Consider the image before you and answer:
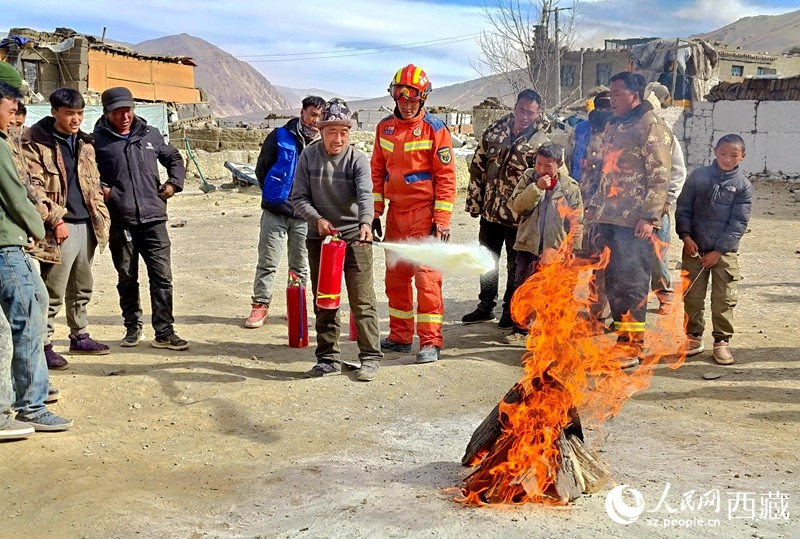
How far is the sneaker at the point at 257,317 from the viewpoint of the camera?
802 cm

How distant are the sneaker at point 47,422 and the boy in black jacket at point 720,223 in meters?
5.03

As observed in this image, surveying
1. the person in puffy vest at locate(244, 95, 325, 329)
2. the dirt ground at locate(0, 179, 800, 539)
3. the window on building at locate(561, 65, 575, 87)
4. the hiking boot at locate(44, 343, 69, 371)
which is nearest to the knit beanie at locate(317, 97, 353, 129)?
the person in puffy vest at locate(244, 95, 325, 329)

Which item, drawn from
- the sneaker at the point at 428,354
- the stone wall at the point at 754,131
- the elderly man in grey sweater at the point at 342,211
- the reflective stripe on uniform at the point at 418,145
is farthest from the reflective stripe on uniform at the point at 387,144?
the stone wall at the point at 754,131

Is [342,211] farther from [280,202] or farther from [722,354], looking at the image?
[722,354]

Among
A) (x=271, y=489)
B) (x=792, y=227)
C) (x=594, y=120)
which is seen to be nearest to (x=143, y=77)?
(x=792, y=227)

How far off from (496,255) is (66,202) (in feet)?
13.5

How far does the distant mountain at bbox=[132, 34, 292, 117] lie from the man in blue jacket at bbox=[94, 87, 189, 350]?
136 m

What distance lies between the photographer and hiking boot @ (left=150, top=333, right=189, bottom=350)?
712 centimetres

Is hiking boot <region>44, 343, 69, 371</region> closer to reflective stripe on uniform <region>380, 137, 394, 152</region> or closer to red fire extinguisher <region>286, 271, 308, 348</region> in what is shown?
red fire extinguisher <region>286, 271, 308, 348</region>

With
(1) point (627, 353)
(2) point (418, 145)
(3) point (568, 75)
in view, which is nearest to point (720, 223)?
(1) point (627, 353)

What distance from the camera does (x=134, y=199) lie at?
6773 millimetres

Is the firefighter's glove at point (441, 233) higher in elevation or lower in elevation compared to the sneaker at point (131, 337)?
higher

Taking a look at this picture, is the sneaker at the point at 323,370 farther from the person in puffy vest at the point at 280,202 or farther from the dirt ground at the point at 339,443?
the person in puffy vest at the point at 280,202

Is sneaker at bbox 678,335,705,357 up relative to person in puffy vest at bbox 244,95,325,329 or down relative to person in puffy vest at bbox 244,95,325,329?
down
